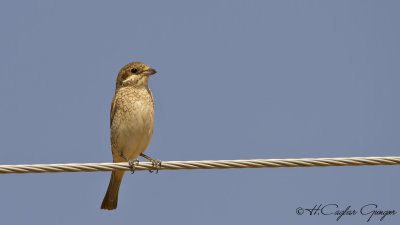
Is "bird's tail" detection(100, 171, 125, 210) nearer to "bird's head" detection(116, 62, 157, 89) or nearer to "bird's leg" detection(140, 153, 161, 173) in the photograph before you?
"bird's leg" detection(140, 153, 161, 173)

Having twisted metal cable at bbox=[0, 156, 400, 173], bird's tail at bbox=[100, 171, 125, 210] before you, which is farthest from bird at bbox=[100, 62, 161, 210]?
twisted metal cable at bbox=[0, 156, 400, 173]

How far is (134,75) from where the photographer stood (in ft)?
29.7

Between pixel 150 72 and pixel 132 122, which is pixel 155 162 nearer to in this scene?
pixel 132 122

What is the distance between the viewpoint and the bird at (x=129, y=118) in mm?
8492

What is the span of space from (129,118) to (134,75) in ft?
2.55

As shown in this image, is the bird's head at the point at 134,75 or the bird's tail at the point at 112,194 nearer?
the bird's head at the point at 134,75

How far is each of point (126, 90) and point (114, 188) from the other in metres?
1.37

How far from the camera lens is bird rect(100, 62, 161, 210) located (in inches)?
334

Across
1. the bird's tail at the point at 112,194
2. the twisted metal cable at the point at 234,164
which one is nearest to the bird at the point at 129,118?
the bird's tail at the point at 112,194

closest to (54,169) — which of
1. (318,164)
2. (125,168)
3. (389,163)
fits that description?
(125,168)

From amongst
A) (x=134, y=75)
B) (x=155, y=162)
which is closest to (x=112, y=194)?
(x=134, y=75)

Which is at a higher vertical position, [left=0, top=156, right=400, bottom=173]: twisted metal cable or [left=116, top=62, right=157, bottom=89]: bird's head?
[left=116, top=62, right=157, bottom=89]: bird's head

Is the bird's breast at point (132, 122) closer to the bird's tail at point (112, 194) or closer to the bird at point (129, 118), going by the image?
the bird at point (129, 118)

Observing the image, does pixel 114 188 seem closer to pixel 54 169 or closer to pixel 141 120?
pixel 141 120
